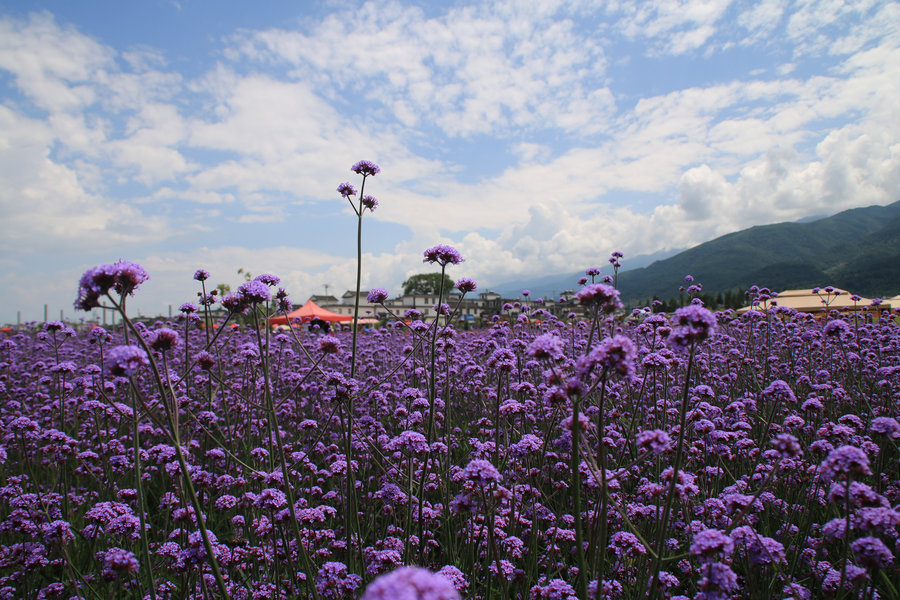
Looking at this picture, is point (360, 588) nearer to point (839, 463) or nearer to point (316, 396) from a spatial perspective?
point (839, 463)

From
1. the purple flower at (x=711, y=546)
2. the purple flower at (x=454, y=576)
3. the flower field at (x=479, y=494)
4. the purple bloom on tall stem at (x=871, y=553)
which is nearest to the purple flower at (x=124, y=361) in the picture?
the flower field at (x=479, y=494)

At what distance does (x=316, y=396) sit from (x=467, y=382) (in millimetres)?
2626

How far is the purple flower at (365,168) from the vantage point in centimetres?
439

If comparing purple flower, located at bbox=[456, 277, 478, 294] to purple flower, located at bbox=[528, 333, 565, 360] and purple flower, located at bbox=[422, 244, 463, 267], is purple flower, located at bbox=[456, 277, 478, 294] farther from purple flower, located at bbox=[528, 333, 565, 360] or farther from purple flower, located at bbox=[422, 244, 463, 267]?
purple flower, located at bbox=[528, 333, 565, 360]

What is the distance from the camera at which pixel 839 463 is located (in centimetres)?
201

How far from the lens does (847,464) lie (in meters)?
1.99

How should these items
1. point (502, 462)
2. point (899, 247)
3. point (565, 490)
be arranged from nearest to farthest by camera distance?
point (502, 462)
point (565, 490)
point (899, 247)

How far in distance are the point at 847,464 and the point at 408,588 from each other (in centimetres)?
205

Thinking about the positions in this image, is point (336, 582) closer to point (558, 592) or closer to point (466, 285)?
point (558, 592)

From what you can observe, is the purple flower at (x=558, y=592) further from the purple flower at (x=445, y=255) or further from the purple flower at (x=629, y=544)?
the purple flower at (x=445, y=255)

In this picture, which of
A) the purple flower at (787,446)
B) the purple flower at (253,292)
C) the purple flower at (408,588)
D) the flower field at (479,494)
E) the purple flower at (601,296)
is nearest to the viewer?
the purple flower at (408,588)

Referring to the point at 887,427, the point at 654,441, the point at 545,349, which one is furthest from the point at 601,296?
the point at 887,427

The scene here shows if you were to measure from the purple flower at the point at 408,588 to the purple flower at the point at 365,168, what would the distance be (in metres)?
3.87

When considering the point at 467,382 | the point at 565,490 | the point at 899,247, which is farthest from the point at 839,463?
the point at 899,247
